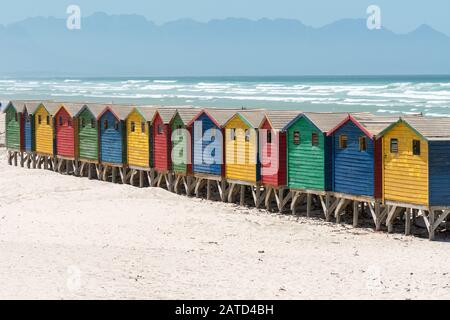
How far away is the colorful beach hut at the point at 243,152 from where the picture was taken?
102 feet

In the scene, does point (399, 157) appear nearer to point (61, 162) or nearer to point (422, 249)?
point (422, 249)

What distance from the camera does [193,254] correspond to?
2359 cm

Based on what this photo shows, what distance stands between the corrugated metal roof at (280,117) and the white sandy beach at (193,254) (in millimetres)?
2791

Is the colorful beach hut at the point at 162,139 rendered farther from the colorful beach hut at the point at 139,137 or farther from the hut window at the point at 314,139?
the hut window at the point at 314,139

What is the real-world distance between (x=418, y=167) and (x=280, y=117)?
6.64 metres

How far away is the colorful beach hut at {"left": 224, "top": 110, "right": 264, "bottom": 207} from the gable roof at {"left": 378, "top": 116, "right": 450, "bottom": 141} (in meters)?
5.57

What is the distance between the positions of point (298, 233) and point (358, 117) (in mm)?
4014

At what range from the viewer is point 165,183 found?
37.1 m

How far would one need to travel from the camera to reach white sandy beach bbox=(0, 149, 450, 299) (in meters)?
19.8

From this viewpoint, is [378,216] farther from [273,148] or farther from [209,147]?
[209,147]

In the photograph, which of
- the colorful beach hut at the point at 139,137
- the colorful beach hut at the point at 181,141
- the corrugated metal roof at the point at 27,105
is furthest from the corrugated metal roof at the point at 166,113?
the corrugated metal roof at the point at 27,105

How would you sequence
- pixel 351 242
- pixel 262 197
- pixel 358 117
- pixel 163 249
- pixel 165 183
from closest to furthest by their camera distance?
pixel 163 249, pixel 351 242, pixel 358 117, pixel 262 197, pixel 165 183
